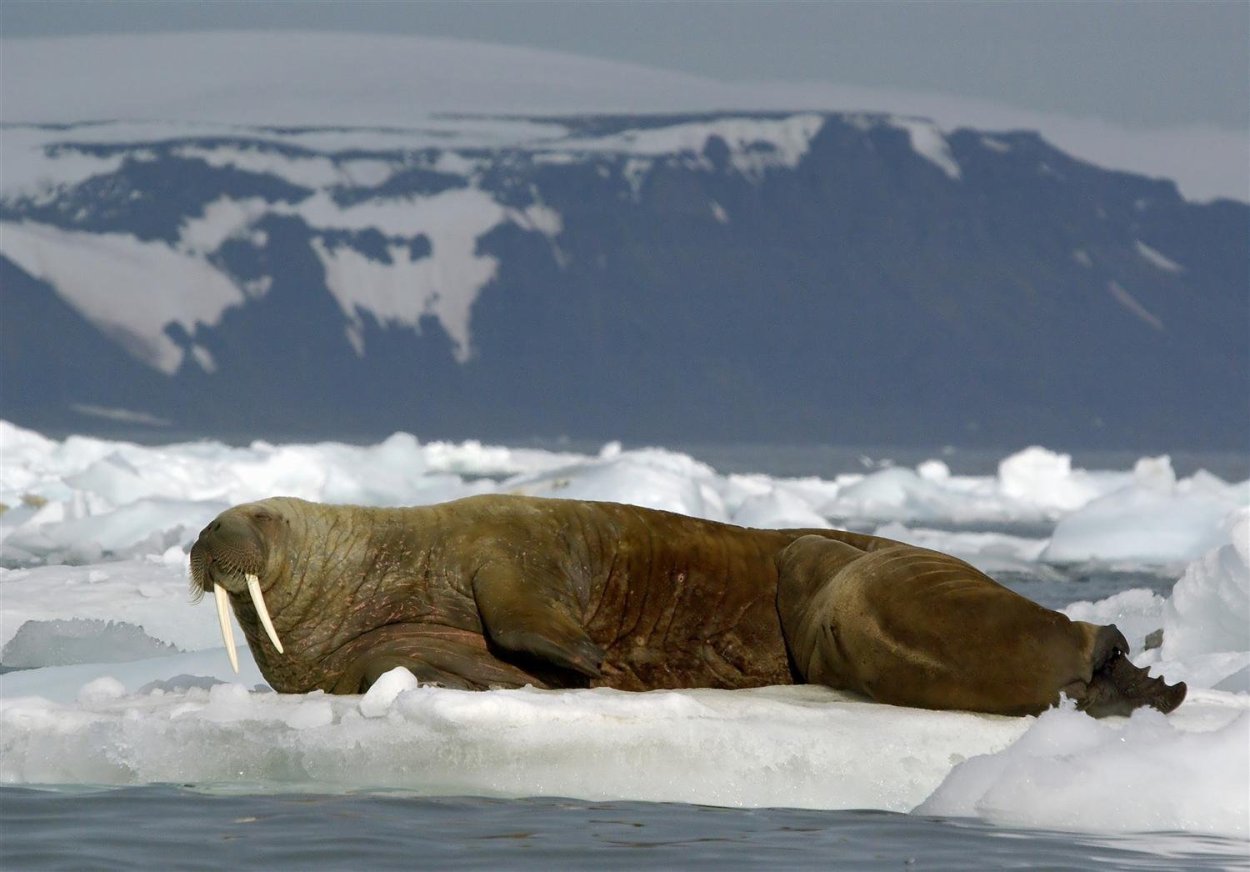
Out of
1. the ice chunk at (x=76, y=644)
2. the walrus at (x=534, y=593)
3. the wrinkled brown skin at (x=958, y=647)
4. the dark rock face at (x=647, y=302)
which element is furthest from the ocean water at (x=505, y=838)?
→ the dark rock face at (x=647, y=302)

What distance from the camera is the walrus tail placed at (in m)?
6.09

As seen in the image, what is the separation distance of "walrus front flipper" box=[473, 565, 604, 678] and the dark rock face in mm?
121026

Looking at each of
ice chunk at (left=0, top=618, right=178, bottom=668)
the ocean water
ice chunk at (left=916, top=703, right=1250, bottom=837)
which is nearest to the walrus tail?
ice chunk at (left=916, top=703, right=1250, bottom=837)

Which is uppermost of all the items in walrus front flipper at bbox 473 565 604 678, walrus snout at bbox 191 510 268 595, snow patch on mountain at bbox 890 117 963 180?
snow patch on mountain at bbox 890 117 963 180

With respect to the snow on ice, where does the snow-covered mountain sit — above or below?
above

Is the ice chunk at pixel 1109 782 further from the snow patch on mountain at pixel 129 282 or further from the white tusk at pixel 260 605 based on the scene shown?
the snow patch on mountain at pixel 129 282

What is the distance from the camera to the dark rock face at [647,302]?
136 metres

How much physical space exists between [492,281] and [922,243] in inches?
1396

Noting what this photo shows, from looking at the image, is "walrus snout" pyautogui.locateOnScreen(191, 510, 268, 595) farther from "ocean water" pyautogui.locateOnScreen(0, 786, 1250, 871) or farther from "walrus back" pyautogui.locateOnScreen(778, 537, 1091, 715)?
"walrus back" pyautogui.locateOnScreen(778, 537, 1091, 715)

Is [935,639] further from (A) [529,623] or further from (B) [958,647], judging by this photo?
(A) [529,623]

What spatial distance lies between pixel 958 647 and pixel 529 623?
1.37m

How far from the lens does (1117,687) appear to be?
613 centimetres

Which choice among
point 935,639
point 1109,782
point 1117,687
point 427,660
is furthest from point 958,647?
point 427,660

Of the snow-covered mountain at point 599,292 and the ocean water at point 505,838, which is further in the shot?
the snow-covered mountain at point 599,292
